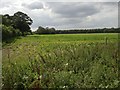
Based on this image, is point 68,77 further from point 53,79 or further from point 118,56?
point 118,56

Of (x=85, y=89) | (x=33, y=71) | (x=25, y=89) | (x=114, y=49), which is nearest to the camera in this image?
(x=85, y=89)

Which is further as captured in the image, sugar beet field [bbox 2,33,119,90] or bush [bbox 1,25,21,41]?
bush [bbox 1,25,21,41]

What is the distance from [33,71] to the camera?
5.56m

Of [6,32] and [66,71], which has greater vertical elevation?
[6,32]

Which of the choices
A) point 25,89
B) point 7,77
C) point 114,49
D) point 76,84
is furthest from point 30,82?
point 114,49

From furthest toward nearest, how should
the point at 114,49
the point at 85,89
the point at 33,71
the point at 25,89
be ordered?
the point at 114,49
the point at 33,71
the point at 25,89
the point at 85,89

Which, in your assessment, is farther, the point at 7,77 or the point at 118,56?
the point at 118,56

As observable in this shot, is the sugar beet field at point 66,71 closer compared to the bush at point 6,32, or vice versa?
the sugar beet field at point 66,71

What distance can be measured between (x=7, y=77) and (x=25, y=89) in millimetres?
500

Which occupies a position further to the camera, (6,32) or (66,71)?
(6,32)

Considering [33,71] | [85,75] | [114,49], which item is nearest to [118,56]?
[114,49]

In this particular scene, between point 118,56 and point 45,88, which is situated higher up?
point 118,56

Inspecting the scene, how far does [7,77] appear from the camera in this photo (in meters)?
5.14

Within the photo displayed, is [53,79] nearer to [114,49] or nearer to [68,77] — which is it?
[68,77]
